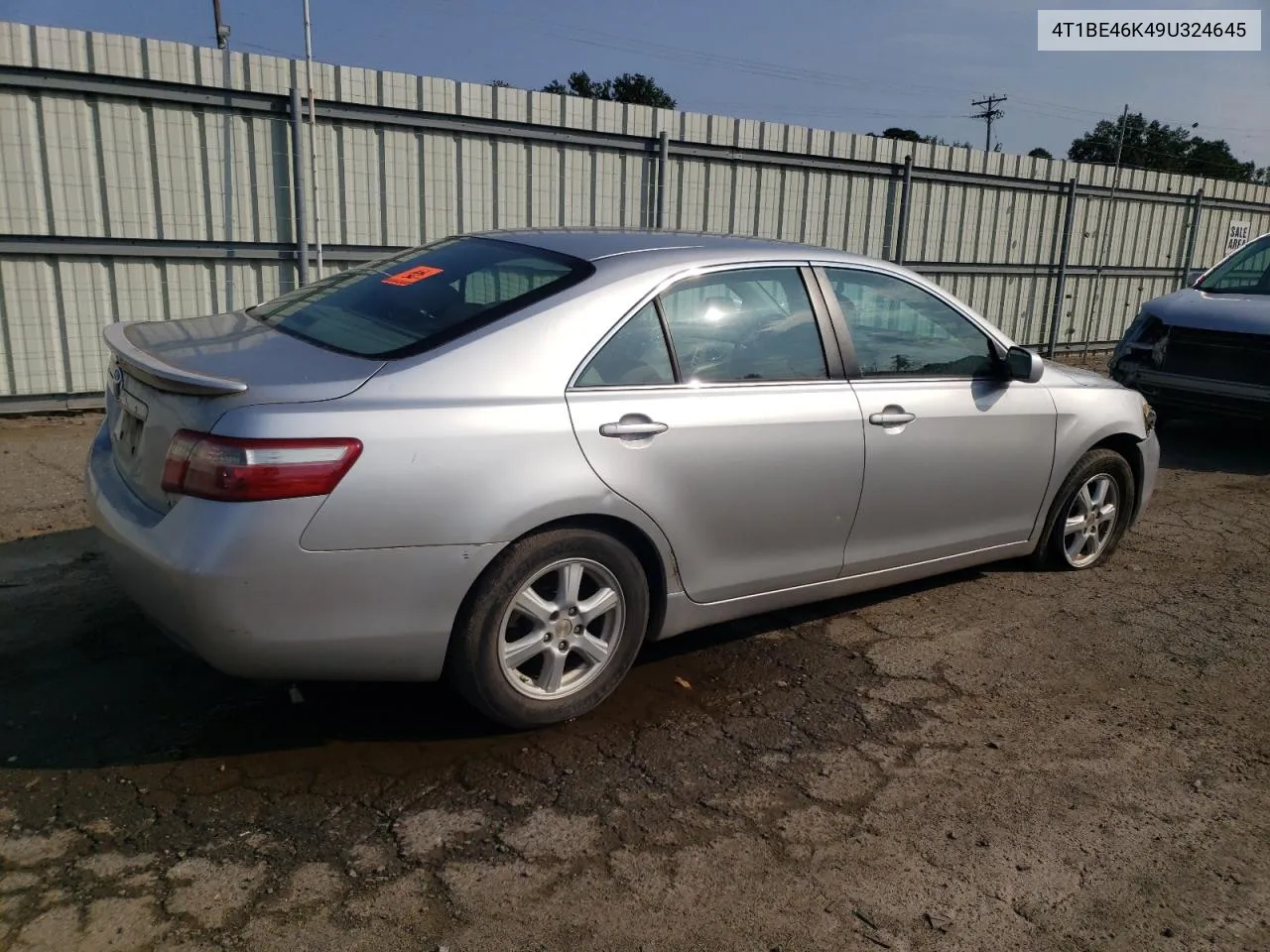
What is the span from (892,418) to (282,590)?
2.40 metres

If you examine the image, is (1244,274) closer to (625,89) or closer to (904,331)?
(904,331)

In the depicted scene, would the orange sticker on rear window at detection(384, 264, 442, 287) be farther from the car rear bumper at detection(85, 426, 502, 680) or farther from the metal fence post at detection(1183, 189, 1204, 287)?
the metal fence post at detection(1183, 189, 1204, 287)

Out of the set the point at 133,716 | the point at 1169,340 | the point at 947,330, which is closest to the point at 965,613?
the point at 947,330

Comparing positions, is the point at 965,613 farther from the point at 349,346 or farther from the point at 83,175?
the point at 83,175

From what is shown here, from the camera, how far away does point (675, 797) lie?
303 centimetres

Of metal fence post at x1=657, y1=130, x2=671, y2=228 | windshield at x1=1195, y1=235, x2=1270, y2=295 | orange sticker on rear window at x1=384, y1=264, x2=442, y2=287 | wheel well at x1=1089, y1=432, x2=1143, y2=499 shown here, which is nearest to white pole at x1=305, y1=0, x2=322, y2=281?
metal fence post at x1=657, y1=130, x2=671, y2=228

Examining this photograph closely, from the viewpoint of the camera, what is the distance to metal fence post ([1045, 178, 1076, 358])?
13477 millimetres

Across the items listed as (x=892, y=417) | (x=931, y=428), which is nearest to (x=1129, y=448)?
(x=931, y=428)

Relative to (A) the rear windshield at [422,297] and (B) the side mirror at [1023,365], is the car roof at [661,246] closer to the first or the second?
(A) the rear windshield at [422,297]

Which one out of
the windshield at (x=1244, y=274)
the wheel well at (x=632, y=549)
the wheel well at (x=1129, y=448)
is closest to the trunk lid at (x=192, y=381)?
the wheel well at (x=632, y=549)

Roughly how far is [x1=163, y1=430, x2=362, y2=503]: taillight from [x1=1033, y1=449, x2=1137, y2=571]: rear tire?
3570 mm

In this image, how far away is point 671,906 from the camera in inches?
101

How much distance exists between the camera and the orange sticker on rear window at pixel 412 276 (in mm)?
3703

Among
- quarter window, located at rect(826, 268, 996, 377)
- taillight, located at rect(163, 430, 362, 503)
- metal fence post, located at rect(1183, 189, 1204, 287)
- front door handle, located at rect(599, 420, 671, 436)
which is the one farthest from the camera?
metal fence post, located at rect(1183, 189, 1204, 287)
